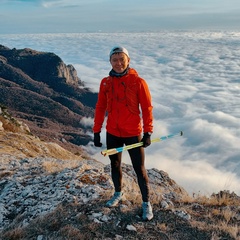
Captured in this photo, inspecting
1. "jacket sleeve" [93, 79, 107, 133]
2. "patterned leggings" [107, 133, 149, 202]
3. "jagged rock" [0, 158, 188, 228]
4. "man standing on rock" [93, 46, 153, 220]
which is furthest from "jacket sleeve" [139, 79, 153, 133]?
"jagged rock" [0, 158, 188, 228]

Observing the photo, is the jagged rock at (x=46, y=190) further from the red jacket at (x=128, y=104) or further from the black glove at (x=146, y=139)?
the red jacket at (x=128, y=104)

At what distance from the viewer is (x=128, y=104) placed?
704cm

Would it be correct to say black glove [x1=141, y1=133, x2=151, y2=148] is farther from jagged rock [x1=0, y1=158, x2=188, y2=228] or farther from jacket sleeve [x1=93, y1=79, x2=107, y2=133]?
jagged rock [x1=0, y1=158, x2=188, y2=228]

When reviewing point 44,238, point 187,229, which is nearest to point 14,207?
point 44,238

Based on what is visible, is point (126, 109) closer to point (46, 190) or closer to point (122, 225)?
point (122, 225)

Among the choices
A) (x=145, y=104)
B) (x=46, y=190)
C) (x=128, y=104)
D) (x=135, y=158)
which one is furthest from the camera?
(x=46, y=190)

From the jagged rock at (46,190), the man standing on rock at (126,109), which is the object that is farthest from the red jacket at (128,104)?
the jagged rock at (46,190)

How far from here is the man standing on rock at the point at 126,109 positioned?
692 cm

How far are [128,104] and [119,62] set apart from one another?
976 mm

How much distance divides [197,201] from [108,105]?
14.1 ft

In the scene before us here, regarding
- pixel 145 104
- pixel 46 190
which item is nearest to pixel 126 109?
pixel 145 104

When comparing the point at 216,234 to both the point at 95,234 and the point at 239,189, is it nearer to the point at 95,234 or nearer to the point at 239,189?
the point at 95,234

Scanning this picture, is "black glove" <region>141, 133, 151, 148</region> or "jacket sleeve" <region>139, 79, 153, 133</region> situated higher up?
"jacket sleeve" <region>139, 79, 153, 133</region>

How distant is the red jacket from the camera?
22.6 feet
